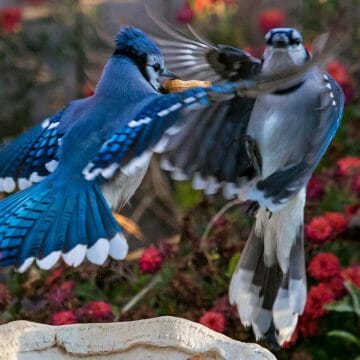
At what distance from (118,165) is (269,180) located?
23 cm

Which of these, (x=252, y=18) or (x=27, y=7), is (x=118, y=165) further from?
(x=27, y=7)

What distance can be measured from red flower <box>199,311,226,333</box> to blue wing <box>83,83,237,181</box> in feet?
2.59

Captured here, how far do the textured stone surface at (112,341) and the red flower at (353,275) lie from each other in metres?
0.75

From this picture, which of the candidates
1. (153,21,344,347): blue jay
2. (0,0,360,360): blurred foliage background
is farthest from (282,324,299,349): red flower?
(153,21,344,347): blue jay

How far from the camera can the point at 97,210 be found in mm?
1421

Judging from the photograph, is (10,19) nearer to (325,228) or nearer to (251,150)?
(325,228)

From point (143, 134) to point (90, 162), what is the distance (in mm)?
83

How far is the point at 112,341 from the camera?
158 cm

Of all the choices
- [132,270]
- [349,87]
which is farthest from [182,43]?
[349,87]

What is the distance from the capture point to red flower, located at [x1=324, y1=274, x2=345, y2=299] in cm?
226

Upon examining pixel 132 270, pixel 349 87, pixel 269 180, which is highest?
pixel 269 180

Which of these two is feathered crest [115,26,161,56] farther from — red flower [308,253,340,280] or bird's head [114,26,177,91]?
red flower [308,253,340,280]

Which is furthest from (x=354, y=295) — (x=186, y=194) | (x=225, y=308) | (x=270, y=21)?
(x=270, y=21)

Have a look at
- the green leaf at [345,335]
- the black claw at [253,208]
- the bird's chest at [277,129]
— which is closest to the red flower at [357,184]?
the green leaf at [345,335]
